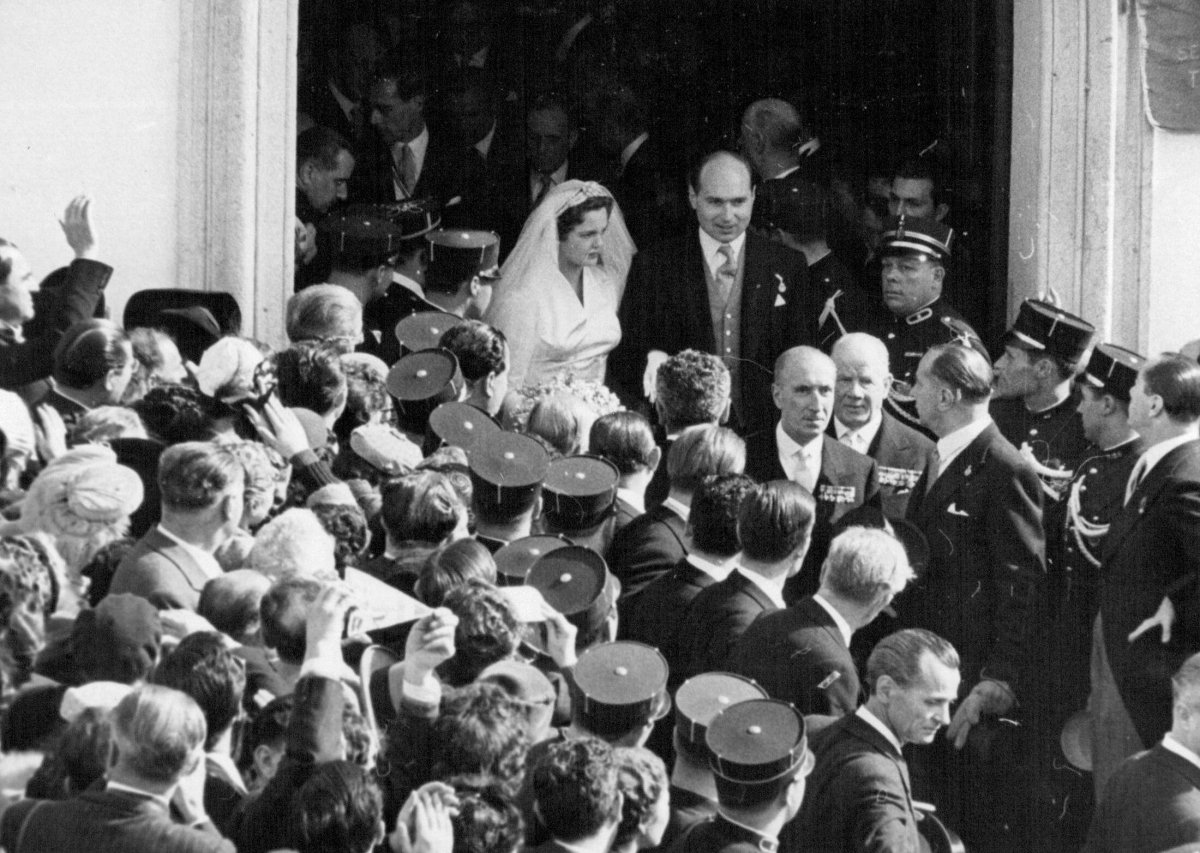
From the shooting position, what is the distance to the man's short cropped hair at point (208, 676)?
5.43 m

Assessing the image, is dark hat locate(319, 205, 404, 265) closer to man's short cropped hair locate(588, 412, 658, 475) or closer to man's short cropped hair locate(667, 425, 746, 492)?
man's short cropped hair locate(588, 412, 658, 475)

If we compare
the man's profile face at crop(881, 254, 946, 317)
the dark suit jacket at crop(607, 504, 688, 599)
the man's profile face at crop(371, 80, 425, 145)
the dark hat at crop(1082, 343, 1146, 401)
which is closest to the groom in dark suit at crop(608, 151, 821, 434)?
the man's profile face at crop(881, 254, 946, 317)

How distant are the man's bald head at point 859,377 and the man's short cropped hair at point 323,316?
65.2 inches

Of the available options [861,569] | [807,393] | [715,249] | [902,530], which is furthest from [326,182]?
[861,569]

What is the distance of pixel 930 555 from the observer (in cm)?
782

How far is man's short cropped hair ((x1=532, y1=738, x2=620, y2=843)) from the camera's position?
5.39 meters

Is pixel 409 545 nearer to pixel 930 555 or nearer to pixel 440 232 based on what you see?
pixel 930 555

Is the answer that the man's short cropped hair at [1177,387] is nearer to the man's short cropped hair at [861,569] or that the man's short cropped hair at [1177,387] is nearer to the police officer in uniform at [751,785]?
the man's short cropped hair at [861,569]

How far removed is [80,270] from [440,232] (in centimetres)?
184

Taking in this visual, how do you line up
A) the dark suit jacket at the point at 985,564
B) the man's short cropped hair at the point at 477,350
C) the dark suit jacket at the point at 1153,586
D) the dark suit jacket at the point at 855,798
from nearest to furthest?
the dark suit jacket at the point at 855,798
the dark suit jacket at the point at 1153,586
the dark suit jacket at the point at 985,564
the man's short cropped hair at the point at 477,350

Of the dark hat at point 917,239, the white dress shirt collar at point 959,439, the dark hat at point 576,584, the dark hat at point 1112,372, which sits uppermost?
the dark hat at point 917,239

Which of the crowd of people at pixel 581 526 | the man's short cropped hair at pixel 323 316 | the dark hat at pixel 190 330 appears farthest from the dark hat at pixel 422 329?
the dark hat at pixel 190 330

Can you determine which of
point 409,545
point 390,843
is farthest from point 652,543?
point 390,843

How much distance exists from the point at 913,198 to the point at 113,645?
512 cm
